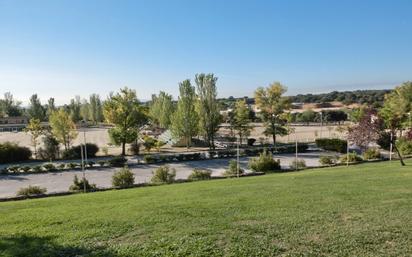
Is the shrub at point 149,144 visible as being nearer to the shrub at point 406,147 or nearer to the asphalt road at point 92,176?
the asphalt road at point 92,176

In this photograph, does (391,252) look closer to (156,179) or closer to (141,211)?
(141,211)

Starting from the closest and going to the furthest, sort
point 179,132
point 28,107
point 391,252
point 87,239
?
point 391,252
point 87,239
point 179,132
point 28,107

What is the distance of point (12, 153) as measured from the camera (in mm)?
33125

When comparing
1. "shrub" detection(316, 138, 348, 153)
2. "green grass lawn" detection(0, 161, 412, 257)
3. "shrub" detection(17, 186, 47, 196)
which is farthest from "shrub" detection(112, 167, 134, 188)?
"shrub" detection(316, 138, 348, 153)

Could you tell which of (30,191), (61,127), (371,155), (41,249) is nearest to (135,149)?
(61,127)

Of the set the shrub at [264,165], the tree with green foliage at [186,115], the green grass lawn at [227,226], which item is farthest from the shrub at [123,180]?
the tree with green foliage at [186,115]

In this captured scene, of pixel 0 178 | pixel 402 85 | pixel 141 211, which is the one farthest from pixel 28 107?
pixel 141 211

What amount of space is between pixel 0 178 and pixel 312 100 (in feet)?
485

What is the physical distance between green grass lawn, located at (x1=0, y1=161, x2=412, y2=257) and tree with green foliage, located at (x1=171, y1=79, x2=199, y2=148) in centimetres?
2794

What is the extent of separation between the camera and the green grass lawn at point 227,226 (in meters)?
6.23

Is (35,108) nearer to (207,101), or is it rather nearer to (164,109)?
(164,109)

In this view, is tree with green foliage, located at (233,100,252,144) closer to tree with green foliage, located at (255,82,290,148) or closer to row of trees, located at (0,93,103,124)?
tree with green foliage, located at (255,82,290,148)

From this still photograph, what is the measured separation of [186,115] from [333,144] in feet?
50.0

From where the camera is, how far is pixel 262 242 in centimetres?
645
